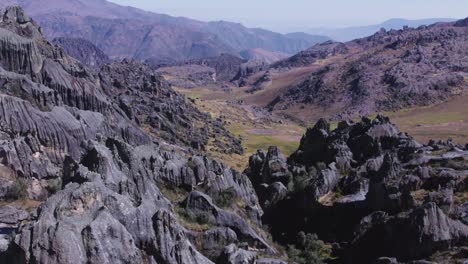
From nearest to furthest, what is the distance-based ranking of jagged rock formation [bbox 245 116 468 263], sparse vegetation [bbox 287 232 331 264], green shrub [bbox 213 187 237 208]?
jagged rock formation [bbox 245 116 468 263]
sparse vegetation [bbox 287 232 331 264]
green shrub [bbox 213 187 237 208]

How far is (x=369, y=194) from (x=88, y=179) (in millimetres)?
37075

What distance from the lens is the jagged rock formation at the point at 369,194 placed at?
176 ft

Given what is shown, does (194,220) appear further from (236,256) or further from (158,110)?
(158,110)

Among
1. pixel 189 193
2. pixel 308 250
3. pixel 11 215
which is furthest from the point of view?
pixel 308 250

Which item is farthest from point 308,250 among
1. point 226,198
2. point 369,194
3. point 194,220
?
point 194,220

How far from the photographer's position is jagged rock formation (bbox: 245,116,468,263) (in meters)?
53.5

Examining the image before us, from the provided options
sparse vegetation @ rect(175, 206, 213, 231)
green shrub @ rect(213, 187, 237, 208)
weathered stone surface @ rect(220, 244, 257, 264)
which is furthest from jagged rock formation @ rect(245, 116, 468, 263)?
weathered stone surface @ rect(220, 244, 257, 264)

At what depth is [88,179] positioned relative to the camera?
44.7m

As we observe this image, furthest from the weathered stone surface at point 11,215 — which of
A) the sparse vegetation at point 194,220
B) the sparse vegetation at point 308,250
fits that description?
the sparse vegetation at point 308,250

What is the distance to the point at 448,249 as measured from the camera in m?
51.2

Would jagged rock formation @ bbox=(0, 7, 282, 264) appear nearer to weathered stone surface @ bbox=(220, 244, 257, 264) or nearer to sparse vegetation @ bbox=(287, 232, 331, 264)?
weathered stone surface @ bbox=(220, 244, 257, 264)

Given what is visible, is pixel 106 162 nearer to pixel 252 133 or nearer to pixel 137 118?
pixel 137 118

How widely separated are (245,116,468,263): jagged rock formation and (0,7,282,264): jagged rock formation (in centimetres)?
822

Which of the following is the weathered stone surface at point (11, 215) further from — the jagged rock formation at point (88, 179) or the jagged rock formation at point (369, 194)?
the jagged rock formation at point (369, 194)
